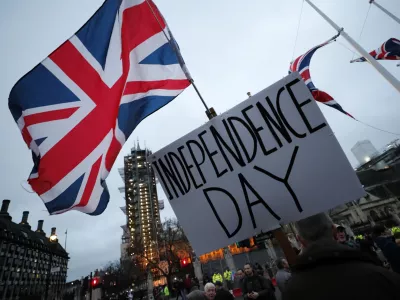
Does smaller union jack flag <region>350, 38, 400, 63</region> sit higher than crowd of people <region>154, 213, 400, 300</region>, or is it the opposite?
smaller union jack flag <region>350, 38, 400, 63</region>

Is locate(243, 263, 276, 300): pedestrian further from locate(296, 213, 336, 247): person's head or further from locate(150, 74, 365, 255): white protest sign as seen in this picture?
locate(296, 213, 336, 247): person's head

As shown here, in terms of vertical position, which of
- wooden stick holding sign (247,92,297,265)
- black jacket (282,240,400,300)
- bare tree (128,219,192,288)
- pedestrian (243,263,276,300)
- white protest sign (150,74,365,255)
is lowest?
pedestrian (243,263,276,300)

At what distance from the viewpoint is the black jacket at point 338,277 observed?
1.28 metres

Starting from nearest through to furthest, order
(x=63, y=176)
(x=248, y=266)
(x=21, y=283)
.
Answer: (x=63, y=176)
(x=248, y=266)
(x=21, y=283)

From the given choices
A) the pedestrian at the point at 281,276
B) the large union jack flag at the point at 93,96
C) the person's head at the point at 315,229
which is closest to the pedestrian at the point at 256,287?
the pedestrian at the point at 281,276

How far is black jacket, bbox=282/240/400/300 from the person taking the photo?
4.20ft

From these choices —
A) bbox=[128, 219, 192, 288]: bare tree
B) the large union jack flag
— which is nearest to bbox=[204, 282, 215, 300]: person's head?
the large union jack flag

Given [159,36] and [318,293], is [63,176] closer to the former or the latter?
[159,36]

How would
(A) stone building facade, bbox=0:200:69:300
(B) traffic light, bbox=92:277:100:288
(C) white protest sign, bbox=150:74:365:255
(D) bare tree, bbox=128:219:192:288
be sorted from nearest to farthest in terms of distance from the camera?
1. (C) white protest sign, bbox=150:74:365:255
2. (B) traffic light, bbox=92:277:100:288
3. (D) bare tree, bbox=128:219:192:288
4. (A) stone building facade, bbox=0:200:69:300

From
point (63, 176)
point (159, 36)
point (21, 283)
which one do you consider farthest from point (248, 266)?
point (21, 283)

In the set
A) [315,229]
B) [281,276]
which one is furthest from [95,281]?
[315,229]

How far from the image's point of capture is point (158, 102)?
12.5ft

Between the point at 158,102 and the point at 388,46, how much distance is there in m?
11.6

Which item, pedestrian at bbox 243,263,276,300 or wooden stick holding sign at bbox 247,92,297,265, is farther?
pedestrian at bbox 243,263,276,300
